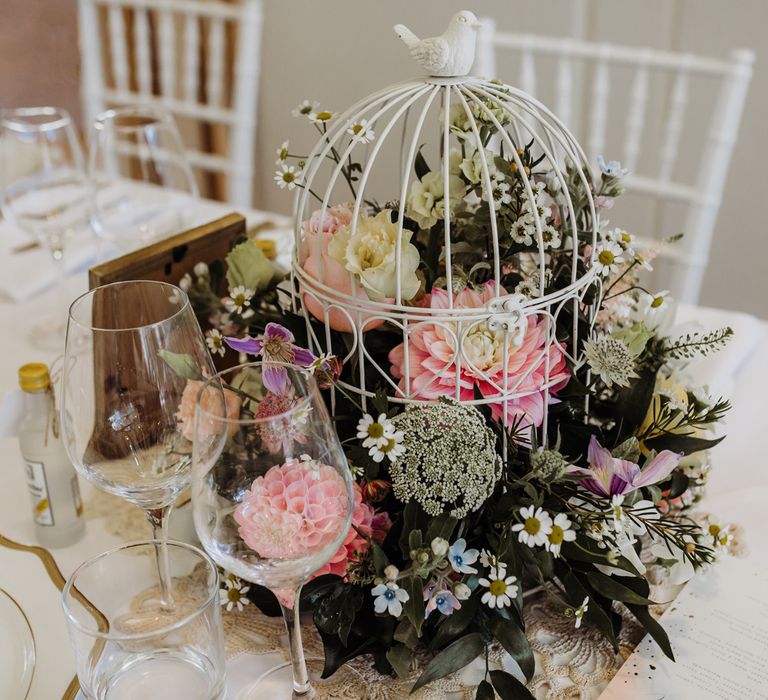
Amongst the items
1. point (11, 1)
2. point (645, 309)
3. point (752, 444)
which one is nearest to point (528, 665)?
point (645, 309)

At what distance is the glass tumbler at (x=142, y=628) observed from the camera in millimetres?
548

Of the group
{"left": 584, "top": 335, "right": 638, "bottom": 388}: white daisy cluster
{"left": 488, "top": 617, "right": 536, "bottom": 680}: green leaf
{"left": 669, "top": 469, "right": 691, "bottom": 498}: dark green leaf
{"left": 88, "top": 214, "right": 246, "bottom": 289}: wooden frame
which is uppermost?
{"left": 584, "top": 335, "right": 638, "bottom": 388}: white daisy cluster

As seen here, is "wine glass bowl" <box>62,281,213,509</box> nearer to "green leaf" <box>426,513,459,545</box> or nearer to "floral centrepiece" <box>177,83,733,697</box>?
"floral centrepiece" <box>177,83,733,697</box>

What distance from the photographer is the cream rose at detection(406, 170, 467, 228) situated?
71 centimetres

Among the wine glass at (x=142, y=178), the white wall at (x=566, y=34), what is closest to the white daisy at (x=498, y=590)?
the wine glass at (x=142, y=178)

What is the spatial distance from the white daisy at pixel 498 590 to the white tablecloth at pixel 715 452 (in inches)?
8.5

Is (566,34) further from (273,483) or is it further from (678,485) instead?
(273,483)

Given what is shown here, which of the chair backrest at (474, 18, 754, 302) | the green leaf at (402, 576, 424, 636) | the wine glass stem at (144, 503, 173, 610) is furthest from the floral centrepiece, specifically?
the chair backrest at (474, 18, 754, 302)

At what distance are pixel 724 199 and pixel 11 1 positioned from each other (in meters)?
1.67

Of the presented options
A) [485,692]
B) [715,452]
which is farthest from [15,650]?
[715,452]

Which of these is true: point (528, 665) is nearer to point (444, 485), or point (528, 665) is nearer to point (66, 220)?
point (444, 485)

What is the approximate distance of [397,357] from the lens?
27.7 inches

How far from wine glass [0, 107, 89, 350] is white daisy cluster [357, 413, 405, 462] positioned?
0.65m

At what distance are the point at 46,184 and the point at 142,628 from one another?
0.77m
